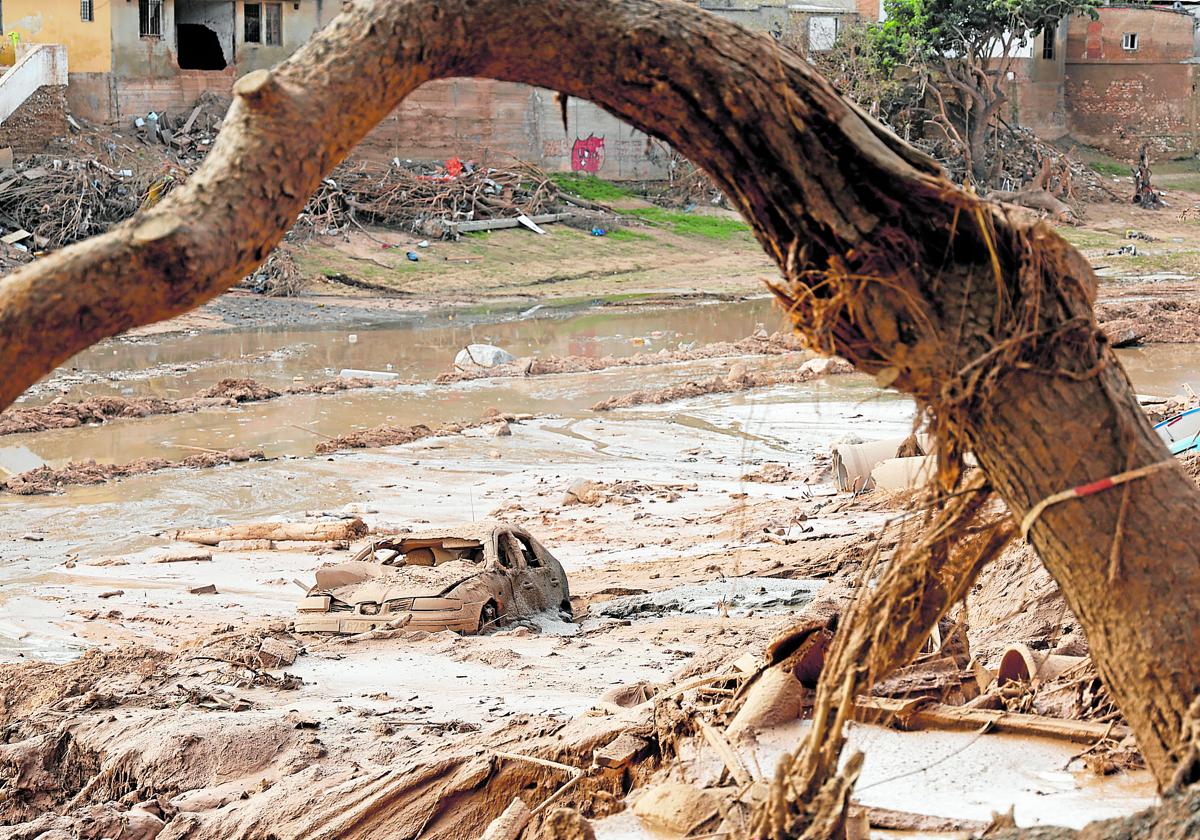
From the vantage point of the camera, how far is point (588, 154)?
38.7m

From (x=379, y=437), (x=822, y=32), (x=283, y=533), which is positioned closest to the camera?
(x=283, y=533)

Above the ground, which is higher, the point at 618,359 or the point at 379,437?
the point at 618,359

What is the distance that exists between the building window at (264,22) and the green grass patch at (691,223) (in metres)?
10.7

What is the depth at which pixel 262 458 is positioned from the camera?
14633 millimetres

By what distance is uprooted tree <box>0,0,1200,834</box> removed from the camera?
346 centimetres

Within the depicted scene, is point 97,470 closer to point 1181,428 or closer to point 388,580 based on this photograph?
point 388,580

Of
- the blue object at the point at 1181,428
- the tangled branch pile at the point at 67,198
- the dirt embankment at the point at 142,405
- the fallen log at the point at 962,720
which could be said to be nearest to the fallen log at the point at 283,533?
the dirt embankment at the point at 142,405

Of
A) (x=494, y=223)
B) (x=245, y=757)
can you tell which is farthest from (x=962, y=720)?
(x=494, y=223)

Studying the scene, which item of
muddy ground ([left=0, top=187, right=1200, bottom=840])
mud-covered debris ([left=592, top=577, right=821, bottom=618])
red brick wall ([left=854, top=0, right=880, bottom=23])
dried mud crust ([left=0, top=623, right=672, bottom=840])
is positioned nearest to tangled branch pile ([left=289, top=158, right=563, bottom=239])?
muddy ground ([left=0, top=187, right=1200, bottom=840])

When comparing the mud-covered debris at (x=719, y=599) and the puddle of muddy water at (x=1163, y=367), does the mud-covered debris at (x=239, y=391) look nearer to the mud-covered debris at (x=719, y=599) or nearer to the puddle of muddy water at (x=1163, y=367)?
the mud-covered debris at (x=719, y=599)

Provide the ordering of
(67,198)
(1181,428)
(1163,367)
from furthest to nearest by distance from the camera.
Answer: (67,198)
(1163,367)
(1181,428)

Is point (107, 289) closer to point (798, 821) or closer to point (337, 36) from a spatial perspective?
point (337, 36)

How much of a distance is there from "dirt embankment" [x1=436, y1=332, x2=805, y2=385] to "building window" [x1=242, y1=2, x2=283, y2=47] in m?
19.3

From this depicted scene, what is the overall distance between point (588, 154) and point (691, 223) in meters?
5.28
